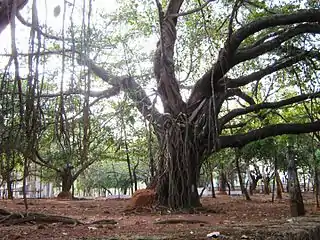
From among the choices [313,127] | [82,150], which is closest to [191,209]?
[313,127]

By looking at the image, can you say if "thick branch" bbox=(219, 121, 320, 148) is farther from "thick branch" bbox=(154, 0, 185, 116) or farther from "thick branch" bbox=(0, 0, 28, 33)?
"thick branch" bbox=(0, 0, 28, 33)

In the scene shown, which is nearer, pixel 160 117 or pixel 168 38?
pixel 160 117

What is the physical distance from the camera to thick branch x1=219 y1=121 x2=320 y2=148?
7.46 metres

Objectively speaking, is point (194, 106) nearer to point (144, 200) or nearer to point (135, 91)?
point (135, 91)

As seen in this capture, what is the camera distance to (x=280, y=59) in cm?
736

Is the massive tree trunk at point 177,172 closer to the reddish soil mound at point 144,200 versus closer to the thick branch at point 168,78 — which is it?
the reddish soil mound at point 144,200

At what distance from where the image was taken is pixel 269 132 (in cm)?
770

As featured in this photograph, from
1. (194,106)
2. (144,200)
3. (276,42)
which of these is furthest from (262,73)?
(144,200)

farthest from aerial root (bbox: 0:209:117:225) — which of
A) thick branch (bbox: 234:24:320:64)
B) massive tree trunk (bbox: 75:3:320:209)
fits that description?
thick branch (bbox: 234:24:320:64)

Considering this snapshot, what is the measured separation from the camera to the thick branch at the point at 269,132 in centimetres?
746

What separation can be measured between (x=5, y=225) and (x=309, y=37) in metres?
6.33

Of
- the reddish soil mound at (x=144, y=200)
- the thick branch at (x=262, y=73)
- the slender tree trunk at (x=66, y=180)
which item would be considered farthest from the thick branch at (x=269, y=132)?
the slender tree trunk at (x=66, y=180)

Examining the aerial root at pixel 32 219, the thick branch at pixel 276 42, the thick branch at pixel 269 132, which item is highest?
the thick branch at pixel 276 42

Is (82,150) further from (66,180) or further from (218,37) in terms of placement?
(66,180)
